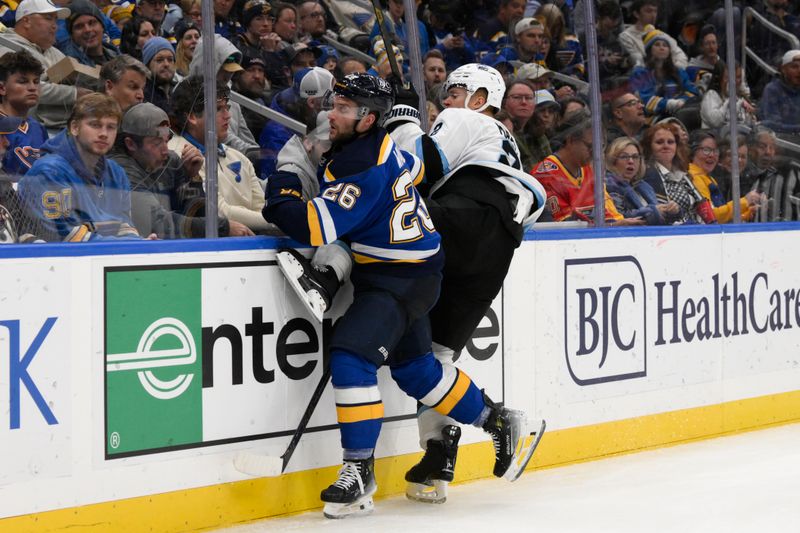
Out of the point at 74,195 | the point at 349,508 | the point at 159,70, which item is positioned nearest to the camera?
the point at 74,195

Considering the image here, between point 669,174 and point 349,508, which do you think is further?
point 669,174

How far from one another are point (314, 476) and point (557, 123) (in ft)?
5.66

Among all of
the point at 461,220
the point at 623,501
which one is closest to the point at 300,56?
the point at 461,220

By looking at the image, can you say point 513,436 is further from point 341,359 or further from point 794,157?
point 794,157

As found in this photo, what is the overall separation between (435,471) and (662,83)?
7.32 ft

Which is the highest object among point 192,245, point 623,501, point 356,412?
point 192,245

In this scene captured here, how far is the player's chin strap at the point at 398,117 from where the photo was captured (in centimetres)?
396

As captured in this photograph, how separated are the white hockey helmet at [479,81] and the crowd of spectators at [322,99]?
0.24m

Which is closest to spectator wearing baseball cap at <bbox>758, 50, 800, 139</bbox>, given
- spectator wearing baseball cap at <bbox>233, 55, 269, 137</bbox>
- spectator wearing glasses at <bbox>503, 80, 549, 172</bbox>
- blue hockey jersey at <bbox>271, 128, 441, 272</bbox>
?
spectator wearing glasses at <bbox>503, 80, 549, 172</bbox>

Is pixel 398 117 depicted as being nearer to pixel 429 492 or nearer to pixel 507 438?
pixel 507 438

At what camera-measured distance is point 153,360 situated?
3.39m

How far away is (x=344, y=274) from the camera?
3705mm

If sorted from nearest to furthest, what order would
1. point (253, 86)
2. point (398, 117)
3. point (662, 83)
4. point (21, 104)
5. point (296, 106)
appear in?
point (21, 104)
point (253, 86)
point (296, 106)
point (398, 117)
point (662, 83)

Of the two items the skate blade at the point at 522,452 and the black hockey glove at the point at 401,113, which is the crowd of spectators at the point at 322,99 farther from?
the skate blade at the point at 522,452
